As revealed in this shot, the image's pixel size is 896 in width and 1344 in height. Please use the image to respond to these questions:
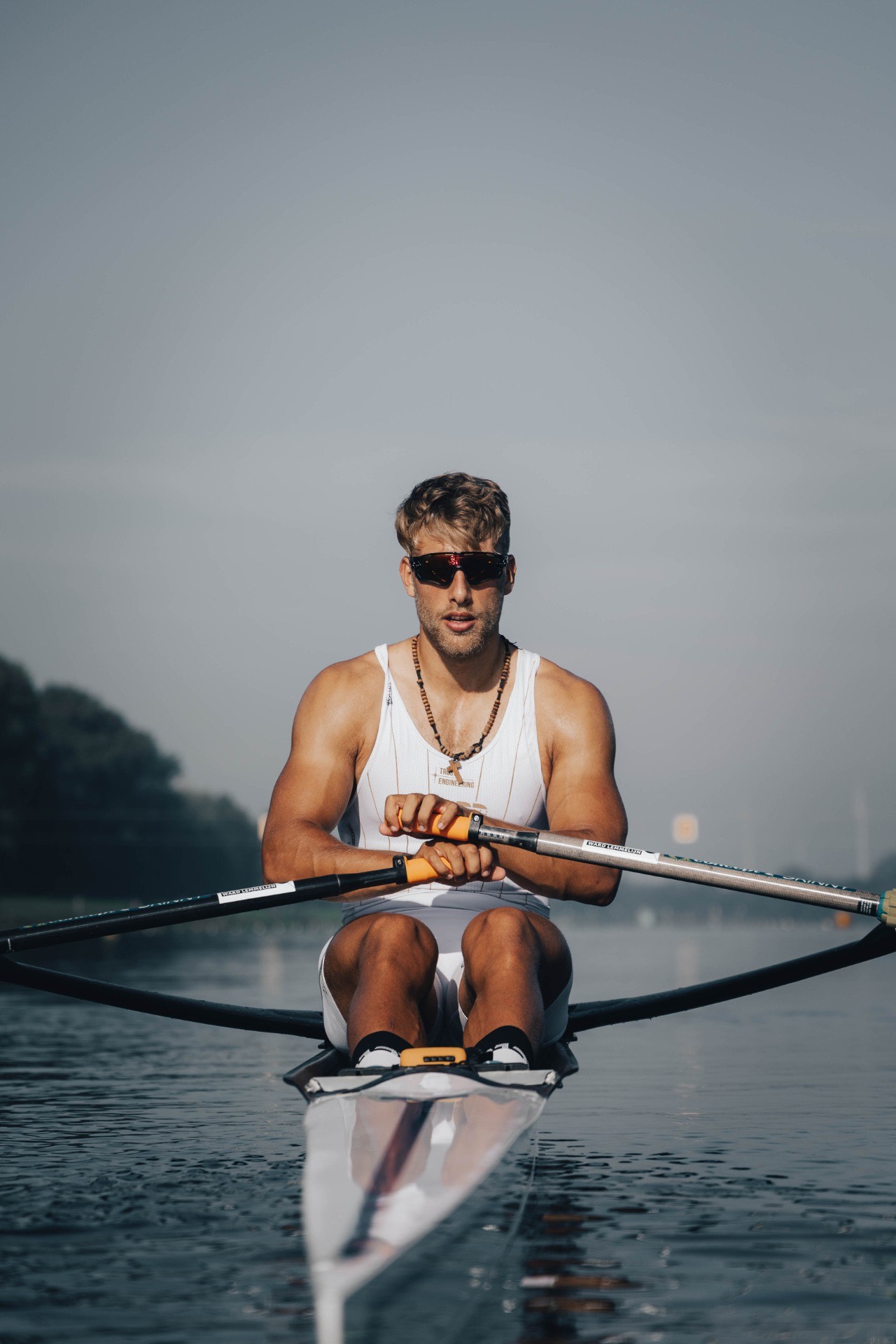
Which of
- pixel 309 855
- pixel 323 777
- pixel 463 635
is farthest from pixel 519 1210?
pixel 463 635

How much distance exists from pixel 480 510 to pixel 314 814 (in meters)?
1.14

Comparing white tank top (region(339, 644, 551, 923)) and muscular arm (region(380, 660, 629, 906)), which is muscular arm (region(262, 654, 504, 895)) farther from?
muscular arm (region(380, 660, 629, 906))

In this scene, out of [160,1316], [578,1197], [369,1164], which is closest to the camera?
[160,1316]

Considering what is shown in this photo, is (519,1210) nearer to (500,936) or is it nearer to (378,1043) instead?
(378,1043)

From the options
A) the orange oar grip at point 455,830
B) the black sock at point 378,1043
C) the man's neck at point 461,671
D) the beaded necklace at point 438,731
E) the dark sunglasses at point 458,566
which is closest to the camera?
the black sock at point 378,1043

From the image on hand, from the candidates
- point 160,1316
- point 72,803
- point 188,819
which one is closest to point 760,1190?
point 160,1316

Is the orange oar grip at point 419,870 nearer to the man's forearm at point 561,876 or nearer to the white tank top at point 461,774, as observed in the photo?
the man's forearm at point 561,876

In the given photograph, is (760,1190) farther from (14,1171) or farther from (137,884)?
(137,884)

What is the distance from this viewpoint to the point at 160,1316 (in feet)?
10.8

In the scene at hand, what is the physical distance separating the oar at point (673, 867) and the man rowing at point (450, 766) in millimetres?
55

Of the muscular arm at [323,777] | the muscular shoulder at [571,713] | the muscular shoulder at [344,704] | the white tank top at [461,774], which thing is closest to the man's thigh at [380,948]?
the muscular arm at [323,777]

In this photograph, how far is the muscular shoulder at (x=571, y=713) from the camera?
5.62 meters

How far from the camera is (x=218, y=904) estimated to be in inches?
214

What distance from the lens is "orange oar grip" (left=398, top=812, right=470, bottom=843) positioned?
197 inches
